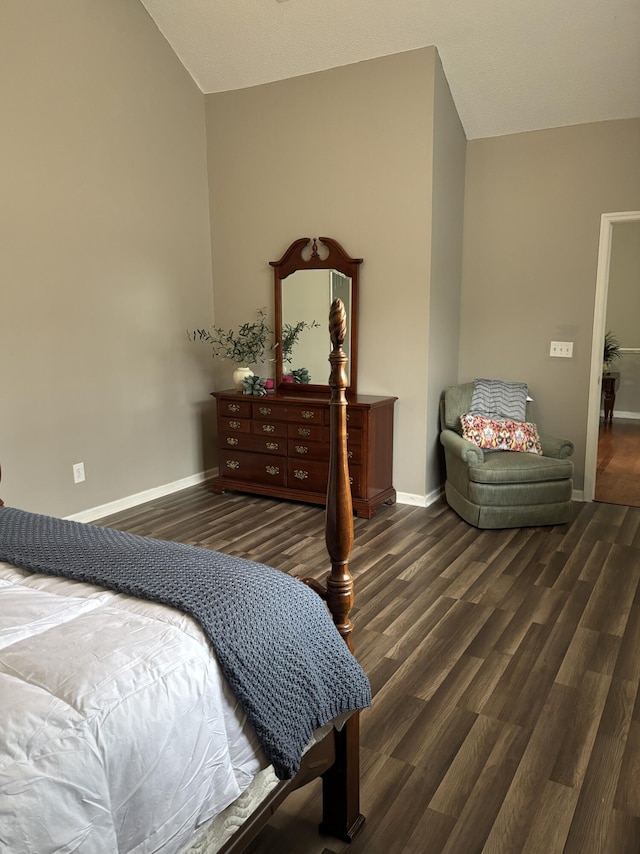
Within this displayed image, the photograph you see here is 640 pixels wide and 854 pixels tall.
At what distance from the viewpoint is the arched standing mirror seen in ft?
15.3

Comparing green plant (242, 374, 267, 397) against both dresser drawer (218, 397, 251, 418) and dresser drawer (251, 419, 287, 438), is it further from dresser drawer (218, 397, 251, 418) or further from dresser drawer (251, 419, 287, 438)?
dresser drawer (251, 419, 287, 438)

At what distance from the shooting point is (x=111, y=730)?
1054mm

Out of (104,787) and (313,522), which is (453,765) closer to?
(104,787)

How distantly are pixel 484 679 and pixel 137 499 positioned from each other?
3.00m

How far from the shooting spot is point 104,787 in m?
1.02

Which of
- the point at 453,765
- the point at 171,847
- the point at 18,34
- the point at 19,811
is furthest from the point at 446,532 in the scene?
the point at 18,34

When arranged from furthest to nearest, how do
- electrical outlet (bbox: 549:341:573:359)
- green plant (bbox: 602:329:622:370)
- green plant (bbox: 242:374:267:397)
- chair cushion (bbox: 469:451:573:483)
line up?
1. green plant (bbox: 602:329:622:370)
2. green plant (bbox: 242:374:267:397)
3. electrical outlet (bbox: 549:341:573:359)
4. chair cushion (bbox: 469:451:573:483)

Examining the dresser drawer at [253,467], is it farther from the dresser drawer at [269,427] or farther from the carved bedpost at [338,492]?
the carved bedpost at [338,492]

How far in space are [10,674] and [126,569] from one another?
427mm

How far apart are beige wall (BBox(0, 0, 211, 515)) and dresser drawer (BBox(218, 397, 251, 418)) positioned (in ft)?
1.24

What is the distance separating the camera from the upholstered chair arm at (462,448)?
13.4 ft

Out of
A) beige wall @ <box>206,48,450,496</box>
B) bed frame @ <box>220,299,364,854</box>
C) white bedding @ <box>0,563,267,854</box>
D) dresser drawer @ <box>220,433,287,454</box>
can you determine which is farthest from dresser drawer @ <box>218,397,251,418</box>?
white bedding @ <box>0,563,267,854</box>

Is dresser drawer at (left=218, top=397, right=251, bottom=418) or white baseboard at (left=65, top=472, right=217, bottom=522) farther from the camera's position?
dresser drawer at (left=218, top=397, right=251, bottom=418)

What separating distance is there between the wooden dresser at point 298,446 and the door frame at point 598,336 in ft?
4.65
